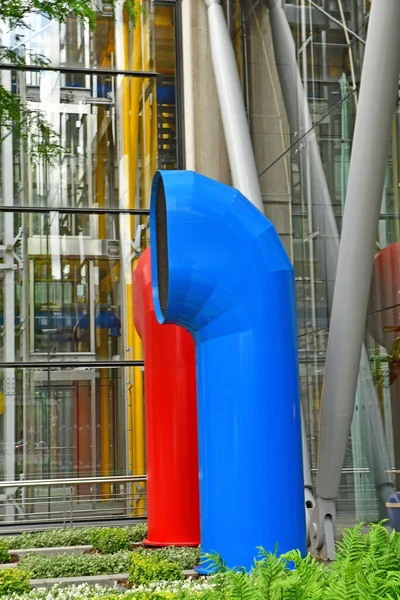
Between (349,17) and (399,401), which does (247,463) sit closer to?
(399,401)

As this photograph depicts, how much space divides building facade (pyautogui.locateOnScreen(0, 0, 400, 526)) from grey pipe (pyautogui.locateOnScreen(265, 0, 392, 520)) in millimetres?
99

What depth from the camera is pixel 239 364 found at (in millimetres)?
9781

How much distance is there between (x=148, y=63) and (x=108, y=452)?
7615 millimetres

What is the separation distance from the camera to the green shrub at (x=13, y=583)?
8.93m

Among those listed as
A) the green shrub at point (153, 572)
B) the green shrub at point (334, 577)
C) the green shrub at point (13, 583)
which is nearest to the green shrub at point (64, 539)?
the green shrub at point (153, 572)

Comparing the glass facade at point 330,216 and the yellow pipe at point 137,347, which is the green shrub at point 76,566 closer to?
the glass facade at point 330,216

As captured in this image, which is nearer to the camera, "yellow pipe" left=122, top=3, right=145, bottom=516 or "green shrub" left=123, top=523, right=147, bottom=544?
"green shrub" left=123, top=523, right=147, bottom=544

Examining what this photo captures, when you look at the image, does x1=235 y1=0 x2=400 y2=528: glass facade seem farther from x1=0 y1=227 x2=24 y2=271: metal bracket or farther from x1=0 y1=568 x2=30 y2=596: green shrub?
x1=0 y1=227 x2=24 y2=271: metal bracket

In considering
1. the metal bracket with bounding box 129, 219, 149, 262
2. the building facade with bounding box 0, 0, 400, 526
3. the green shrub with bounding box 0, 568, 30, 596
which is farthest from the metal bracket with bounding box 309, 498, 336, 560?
the metal bracket with bounding box 129, 219, 149, 262

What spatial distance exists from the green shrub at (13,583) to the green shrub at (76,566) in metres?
1.08

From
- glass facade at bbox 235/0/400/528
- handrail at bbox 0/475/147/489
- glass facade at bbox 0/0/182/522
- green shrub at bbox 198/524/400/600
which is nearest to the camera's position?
green shrub at bbox 198/524/400/600

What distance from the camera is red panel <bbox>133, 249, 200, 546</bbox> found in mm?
12078

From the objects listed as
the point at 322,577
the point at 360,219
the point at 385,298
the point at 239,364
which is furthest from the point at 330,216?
the point at 322,577

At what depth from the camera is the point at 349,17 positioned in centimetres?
1295
